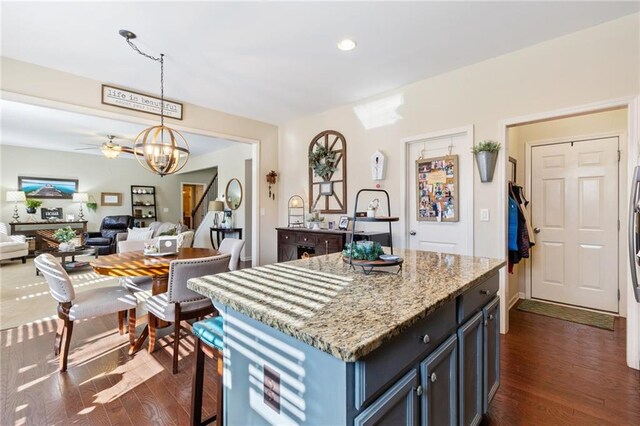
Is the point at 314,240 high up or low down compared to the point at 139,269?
up

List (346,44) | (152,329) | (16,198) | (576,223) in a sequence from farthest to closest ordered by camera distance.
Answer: (16,198), (576,223), (346,44), (152,329)

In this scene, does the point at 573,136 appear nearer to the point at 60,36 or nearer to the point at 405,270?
the point at 405,270

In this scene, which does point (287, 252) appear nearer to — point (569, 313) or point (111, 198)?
point (569, 313)

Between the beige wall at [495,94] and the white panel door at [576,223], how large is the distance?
1.39m

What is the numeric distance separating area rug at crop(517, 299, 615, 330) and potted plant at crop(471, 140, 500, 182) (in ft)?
6.08

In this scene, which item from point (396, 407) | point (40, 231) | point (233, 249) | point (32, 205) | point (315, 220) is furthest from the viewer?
point (32, 205)

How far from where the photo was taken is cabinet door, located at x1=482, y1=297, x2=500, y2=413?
170 cm

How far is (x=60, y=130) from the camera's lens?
231 inches

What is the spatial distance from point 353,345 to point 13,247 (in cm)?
818

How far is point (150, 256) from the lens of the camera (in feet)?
9.97

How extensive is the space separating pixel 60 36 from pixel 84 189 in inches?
279

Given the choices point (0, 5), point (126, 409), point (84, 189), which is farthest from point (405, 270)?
point (84, 189)

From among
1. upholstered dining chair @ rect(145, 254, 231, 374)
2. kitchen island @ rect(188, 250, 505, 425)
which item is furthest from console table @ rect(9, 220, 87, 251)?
kitchen island @ rect(188, 250, 505, 425)

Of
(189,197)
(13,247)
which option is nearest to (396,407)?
(13,247)
